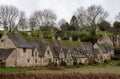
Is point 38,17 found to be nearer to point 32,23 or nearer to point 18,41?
point 32,23

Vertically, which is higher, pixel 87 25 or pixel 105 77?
pixel 87 25

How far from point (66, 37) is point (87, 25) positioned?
77.2 ft

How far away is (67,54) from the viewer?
89875 mm

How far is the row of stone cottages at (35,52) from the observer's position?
74500 millimetres

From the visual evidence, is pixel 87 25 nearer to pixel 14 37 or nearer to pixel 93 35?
pixel 93 35

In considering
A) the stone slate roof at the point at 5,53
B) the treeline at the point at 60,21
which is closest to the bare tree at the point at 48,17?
the treeline at the point at 60,21

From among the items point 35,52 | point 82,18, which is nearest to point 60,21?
point 82,18

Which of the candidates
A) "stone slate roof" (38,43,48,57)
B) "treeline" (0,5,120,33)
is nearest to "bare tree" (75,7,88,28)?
"treeline" (0,5,120,33)

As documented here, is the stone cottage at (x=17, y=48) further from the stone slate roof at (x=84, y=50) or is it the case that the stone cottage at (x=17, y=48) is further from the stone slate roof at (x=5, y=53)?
the stone slate roof at (x=84, y=50)

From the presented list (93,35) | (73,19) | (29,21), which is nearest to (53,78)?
(93,35)

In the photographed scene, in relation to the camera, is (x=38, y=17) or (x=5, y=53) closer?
(x=5, y=53)

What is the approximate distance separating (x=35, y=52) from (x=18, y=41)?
5.57 meters

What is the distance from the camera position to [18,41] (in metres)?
76.9

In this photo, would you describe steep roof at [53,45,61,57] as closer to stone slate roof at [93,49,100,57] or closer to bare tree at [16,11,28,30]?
stone slate roof at [93,49,100,57]
